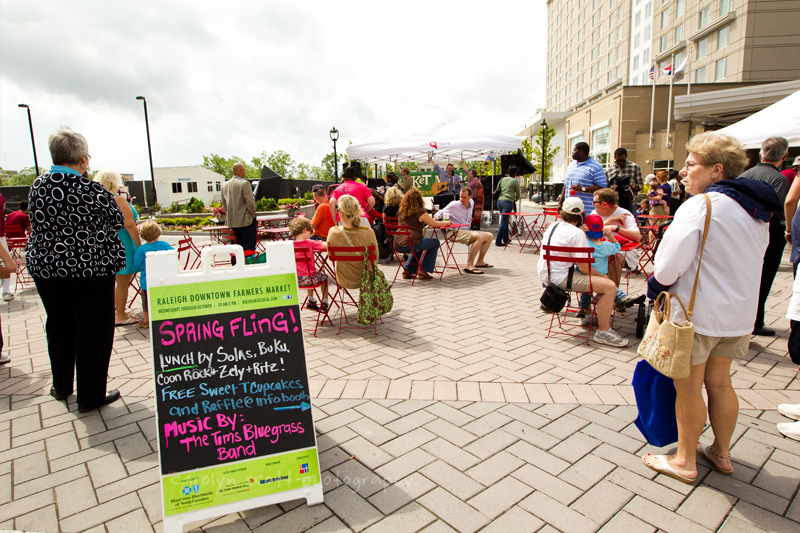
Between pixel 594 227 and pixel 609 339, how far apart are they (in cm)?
108

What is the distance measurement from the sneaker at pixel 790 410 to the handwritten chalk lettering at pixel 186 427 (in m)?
3.42

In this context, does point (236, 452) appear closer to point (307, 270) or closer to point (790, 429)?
point (307, 270)

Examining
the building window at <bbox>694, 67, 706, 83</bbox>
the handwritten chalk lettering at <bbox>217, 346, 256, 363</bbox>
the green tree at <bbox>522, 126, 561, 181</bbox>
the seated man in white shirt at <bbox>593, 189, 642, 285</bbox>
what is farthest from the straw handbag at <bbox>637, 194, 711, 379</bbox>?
the building window at <bbox>694, 67, 706, 83</bbox>

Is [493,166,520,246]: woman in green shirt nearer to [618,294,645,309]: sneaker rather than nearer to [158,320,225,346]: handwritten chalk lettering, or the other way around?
[618,294,645,309]: sneaker

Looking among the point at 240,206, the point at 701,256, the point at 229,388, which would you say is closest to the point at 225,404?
the point at 229,388

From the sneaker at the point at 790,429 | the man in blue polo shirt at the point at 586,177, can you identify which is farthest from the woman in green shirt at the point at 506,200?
the sneaker at the point at 790,429

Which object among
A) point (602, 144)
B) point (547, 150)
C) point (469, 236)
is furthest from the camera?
point (547, 150)

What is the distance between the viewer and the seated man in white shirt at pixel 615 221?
513cm

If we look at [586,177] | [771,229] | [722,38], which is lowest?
[771,229]

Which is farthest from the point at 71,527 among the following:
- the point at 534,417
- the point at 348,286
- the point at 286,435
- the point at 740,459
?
the point at 740,459

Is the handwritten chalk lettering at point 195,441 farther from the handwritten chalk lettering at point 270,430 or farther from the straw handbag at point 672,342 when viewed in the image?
the straw handbag at point 672,342

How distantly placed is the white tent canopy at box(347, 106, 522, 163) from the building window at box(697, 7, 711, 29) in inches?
1542

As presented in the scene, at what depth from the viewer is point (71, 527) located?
218cm

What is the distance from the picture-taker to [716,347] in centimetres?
230
